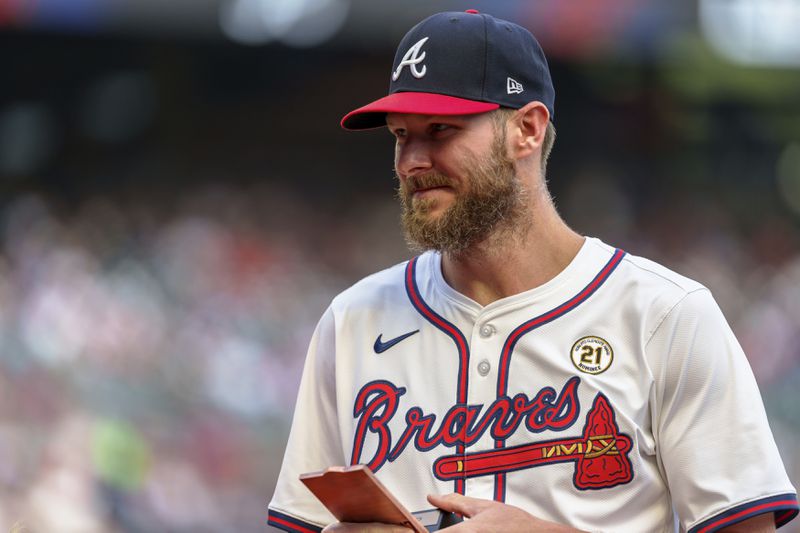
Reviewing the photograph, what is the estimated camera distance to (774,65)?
32.6ft

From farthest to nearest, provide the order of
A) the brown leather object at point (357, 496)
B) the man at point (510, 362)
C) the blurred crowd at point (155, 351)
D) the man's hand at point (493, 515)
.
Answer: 1. the blurred crowd at point (155, 351)
2. the man at point (510, 362)
3. the man's hand at point (493, 515)
4. the brown leather object at point (357, 496)

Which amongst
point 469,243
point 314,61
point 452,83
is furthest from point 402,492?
point 314,61

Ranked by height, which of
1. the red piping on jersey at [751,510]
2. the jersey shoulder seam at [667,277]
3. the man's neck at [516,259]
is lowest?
the red piping on jersey at [751,510]

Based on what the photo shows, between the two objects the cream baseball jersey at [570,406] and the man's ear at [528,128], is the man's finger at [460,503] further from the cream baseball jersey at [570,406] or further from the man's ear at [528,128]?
the man's ear at [528,128]

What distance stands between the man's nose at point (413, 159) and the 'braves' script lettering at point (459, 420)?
42 cm

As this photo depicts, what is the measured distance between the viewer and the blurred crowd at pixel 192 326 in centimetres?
883

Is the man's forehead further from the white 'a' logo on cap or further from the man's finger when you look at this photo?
the man's finger

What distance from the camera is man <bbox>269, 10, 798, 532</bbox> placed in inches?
83.9

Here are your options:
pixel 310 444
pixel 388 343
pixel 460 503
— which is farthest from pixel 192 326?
pixel 460 503

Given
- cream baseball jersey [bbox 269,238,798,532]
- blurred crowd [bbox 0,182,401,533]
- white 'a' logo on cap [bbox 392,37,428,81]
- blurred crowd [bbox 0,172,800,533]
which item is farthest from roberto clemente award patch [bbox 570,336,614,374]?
blurred crowd [bbox 0,182,401,533]

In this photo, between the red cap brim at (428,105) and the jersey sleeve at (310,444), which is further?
the jersey sleeve at (310,444)

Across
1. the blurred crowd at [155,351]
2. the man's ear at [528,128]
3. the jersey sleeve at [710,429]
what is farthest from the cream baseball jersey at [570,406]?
the blurred crowd at [155,351]

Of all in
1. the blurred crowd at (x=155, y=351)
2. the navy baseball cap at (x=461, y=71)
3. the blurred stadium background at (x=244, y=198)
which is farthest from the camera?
the blurred stadium background at (x=244, y=198)

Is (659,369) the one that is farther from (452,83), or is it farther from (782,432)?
(782,432)
